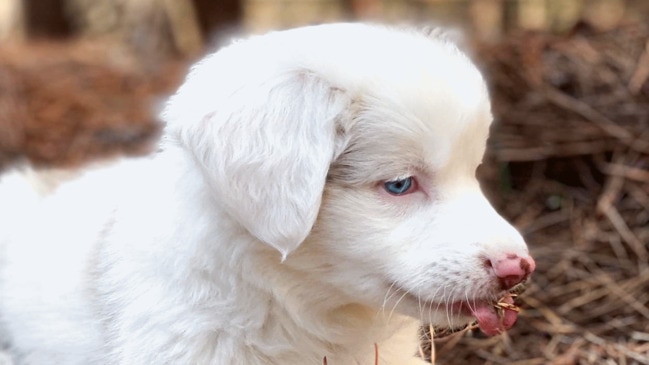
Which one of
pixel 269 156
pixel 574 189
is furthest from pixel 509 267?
pixel 574 189

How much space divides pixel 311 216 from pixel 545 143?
11.1 ft

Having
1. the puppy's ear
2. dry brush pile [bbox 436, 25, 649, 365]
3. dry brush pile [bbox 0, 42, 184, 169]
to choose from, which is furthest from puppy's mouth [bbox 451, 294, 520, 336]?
dry brush pile [bbox 0, 42, 184, 169]

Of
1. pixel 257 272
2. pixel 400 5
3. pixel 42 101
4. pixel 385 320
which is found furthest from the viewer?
pixel 400 5

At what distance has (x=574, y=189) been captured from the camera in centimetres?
571

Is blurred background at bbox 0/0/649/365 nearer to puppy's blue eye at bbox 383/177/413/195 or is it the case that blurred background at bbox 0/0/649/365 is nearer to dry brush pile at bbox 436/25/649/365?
dry brush pile at bbox 436/25/649/365

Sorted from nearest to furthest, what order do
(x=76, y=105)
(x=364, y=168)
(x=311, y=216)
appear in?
(x=311, y=216) → (x=364, y=168) → (x=76, y=105)

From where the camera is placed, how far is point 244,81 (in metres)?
2.93

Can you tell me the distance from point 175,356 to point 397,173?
0.95m

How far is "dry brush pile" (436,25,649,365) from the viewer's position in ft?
14.2

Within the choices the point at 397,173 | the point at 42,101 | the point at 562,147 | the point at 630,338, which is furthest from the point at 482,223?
the point at 42,101

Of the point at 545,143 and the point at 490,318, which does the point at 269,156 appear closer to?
the point at 490,318

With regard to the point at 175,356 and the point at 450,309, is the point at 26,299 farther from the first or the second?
the point at 450,309

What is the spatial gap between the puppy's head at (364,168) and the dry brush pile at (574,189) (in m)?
1.27

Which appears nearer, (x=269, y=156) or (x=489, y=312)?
(x=269, y=156)
